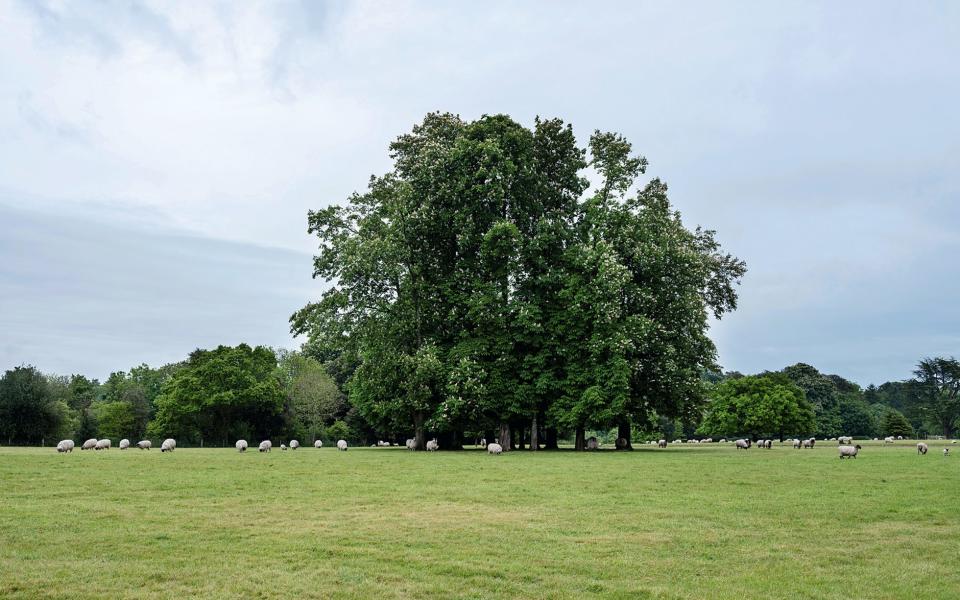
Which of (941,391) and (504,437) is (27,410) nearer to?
(504,437)

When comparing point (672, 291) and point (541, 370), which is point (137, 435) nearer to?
point (541, 370)

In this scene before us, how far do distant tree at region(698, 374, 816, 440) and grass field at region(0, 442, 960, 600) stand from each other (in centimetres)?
6353

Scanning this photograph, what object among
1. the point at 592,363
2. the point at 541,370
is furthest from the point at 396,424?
the point at 592,363

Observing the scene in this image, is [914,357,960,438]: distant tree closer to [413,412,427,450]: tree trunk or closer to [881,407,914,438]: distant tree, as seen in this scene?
[881,407,914,438]: distant tree

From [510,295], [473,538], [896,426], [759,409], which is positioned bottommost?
[896,426]

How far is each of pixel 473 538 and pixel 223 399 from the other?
75634 mm

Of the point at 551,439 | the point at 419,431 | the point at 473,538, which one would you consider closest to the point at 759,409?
the point at 551,439

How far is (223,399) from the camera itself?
82875mm

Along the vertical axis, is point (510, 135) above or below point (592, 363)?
above

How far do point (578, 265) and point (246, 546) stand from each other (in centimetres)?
3889

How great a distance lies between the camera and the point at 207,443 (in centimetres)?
8950

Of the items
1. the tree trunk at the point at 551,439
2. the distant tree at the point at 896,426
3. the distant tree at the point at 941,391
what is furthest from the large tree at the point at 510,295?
the distant tree at the point at 941,391

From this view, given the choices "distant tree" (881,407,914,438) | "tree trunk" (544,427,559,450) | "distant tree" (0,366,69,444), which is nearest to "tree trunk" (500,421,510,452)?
"tree trunk" (544,427,559,450)

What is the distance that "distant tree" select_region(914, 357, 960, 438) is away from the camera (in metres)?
131
